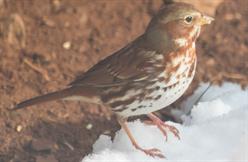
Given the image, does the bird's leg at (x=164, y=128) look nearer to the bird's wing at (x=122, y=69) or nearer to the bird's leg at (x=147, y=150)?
the bird's leg at (x=147, y=150)

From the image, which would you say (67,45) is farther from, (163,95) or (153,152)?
(153,152)

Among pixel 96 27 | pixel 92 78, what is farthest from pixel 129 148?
pixel 96 27

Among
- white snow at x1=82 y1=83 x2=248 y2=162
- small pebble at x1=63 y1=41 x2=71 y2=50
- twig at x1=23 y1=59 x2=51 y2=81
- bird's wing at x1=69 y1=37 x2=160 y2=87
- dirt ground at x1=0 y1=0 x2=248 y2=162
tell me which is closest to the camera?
white snow at x1=82 y1=83 x2=248 y2=162

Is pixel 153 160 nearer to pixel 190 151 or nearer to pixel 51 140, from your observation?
pixel 190 151

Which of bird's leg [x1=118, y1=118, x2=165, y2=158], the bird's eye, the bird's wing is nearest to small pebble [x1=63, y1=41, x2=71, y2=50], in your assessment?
the bird's wing

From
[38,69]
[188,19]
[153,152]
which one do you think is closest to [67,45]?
[38,69]

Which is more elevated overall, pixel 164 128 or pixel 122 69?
pixel 122 69

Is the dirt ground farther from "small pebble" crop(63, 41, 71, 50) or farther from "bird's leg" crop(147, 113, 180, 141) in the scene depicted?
"bird's leg" crop(147, 113, 180, 141)
